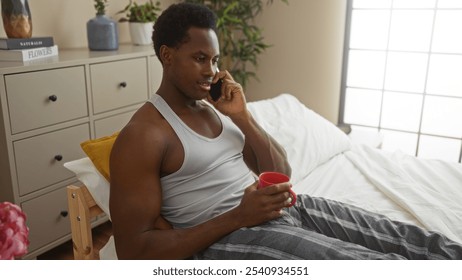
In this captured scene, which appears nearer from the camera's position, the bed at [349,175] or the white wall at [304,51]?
the bed at [349,175]

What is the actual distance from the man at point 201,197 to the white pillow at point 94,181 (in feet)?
0.78

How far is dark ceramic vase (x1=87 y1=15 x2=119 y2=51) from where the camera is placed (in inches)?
90.0

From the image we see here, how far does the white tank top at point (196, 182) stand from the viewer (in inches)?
45.1

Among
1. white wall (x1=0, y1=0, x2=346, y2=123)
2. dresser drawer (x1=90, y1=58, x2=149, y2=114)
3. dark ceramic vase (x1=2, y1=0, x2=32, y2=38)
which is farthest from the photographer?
white wall (x1=0, y1=0, x2=346, y2=123)

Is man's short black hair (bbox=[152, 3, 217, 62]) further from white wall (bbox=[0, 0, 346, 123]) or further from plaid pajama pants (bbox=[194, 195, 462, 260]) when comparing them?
white wall (bbox=[0, 0, 346, 123])

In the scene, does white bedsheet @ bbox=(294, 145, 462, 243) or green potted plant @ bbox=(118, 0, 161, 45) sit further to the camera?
green potted plant @ bbox=(118, 0, 161, 45)

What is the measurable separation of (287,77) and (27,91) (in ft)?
6.75

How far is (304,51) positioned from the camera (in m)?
3.20

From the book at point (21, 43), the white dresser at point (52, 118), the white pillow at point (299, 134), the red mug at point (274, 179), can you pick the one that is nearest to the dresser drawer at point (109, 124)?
the white dresser at point (52, 118)

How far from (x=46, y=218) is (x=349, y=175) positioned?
1.38m

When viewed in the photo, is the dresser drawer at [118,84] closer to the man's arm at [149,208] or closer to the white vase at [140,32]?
the white vase at [140,32]

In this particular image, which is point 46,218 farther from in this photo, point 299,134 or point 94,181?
point 299,134

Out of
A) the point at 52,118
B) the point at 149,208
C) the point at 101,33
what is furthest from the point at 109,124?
the point at 149,208

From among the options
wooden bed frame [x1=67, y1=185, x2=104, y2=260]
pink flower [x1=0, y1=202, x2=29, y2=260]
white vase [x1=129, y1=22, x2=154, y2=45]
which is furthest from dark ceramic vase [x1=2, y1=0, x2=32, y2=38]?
pink flower [x1=0, y1=202, x2=29, y2=260]
